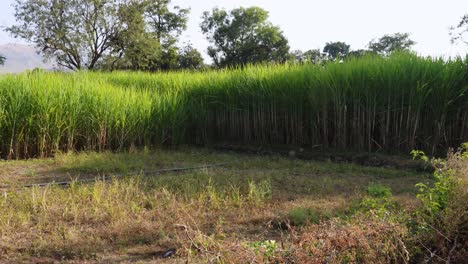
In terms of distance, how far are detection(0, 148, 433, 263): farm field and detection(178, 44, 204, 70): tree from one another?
2664 centimetres

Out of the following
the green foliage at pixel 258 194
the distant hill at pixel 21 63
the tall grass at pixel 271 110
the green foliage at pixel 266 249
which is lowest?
the green foliage at pixel 258 194

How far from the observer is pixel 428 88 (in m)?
6.71

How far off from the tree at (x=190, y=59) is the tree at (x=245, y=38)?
1.94 m

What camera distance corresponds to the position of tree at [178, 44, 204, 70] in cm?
3228

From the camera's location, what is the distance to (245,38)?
3534 centimetres

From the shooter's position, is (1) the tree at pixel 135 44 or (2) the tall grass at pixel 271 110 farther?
(1) the tree at pixel 135 44

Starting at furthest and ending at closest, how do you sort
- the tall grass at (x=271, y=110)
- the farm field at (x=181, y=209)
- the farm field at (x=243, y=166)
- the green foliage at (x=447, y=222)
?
the tall grass at (x=271, y=110) → the farm field at (x=181, y=209) → the farm field at (x=243, y=166) → the green foliage at (x=447, y=222)

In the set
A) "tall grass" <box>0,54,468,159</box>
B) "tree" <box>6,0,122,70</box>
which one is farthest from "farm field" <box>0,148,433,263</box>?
"tree" <box>6,0,122,70</box>

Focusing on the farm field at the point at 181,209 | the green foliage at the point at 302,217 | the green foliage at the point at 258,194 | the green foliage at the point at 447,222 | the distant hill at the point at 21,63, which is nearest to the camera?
the green foliage at the point at 447,222

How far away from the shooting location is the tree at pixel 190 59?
106 ft

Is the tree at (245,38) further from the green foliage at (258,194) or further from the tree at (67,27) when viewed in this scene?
the green foliage at (258,194)

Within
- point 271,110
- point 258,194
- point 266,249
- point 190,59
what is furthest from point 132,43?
point 266,249

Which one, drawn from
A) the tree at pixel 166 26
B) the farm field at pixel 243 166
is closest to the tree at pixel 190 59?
the tree at pixel 166 26

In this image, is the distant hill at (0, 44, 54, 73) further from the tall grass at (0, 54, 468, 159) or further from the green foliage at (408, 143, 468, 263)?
the green foliage at (408, 143, 468, 263)
